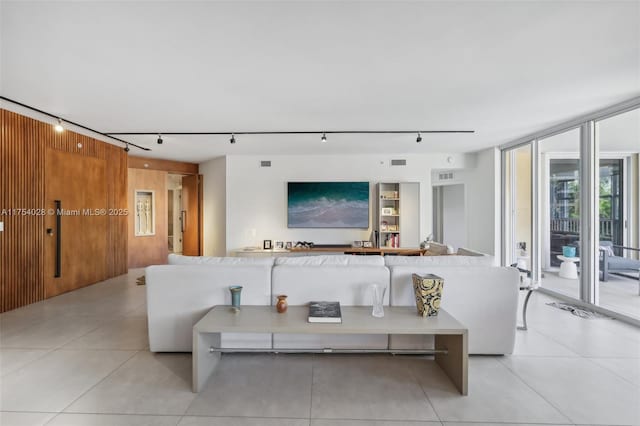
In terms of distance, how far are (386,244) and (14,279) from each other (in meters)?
6.02

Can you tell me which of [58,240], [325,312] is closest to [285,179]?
[58,240]

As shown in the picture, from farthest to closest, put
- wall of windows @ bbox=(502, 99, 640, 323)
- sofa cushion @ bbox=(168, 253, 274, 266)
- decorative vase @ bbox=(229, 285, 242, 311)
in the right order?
1. wall of windows @ bbox=(502, 99, 640, 323)
2. sofa cushion @ bbox=(168, 253, 274, 266)
3. decorative vase @ bbox=(229, 285, 242, 311)

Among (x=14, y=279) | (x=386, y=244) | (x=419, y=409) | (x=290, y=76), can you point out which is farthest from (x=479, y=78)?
(x=14, y=279)

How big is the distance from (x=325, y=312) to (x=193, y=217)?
603 centimetres

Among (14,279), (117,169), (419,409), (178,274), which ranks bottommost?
(419,409)

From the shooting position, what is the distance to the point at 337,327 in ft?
7.02

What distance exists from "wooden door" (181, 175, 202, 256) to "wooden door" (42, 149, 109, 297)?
1.98 m

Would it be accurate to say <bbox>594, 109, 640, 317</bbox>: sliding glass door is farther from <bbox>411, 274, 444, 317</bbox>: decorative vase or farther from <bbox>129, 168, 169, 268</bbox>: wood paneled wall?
<bbox>129, 168, 169, 268</bbox>: wood paneled wall

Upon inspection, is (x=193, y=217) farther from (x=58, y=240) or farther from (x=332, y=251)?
(x=332, y=251)

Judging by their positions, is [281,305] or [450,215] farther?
[450,215]

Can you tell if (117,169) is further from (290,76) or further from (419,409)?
(419,409)

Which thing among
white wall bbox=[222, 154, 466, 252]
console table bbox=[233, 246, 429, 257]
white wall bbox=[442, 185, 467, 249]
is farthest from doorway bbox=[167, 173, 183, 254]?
white wall bbox=[442, 185, 467, 249]

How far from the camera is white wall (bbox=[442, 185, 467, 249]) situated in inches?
320

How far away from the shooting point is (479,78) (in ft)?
9.76
